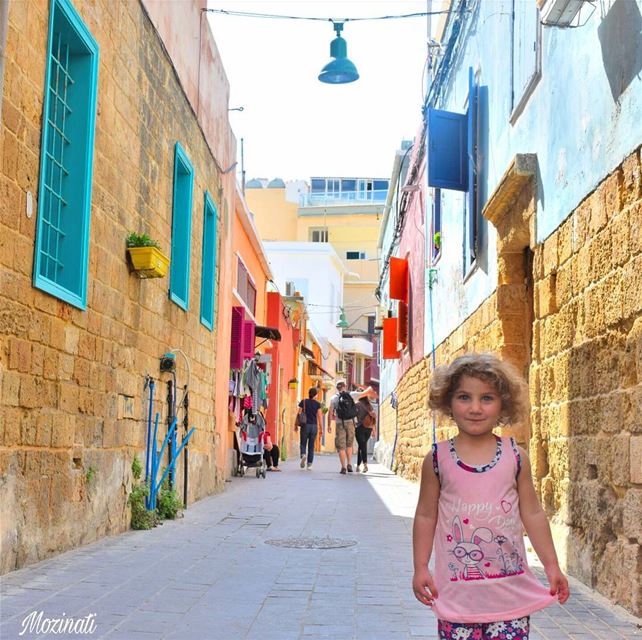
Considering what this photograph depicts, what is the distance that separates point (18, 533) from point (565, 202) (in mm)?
3986

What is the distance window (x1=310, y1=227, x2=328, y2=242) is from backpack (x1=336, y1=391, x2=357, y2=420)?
3371cm

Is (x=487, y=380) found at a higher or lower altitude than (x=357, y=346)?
lower

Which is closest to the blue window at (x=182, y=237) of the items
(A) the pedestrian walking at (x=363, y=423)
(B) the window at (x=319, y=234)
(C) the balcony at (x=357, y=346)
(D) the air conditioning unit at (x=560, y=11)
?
(D) the air conditioning unit at (x=560, y=11)

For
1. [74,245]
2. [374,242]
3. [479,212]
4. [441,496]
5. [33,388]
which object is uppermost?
[374,242]

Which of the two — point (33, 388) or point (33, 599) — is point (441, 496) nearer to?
point (33, 599)

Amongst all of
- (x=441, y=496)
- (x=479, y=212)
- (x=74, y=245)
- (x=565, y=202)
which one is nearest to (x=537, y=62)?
(x=565, y=202)

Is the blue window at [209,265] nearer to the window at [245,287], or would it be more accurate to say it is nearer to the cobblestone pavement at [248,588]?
the cobblestone pavement at [248,588]

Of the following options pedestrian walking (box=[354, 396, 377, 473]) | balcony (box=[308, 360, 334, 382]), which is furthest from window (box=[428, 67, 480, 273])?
balcony (box=[308, 360, 334, 382])

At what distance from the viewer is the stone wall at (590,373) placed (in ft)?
14.8

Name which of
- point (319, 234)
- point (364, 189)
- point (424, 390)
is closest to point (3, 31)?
point (424, 390)

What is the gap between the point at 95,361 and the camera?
661cm

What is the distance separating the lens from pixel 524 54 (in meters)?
7.32

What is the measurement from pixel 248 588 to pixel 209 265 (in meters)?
7.07

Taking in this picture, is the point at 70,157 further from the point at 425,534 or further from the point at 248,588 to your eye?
the point at 425,534
